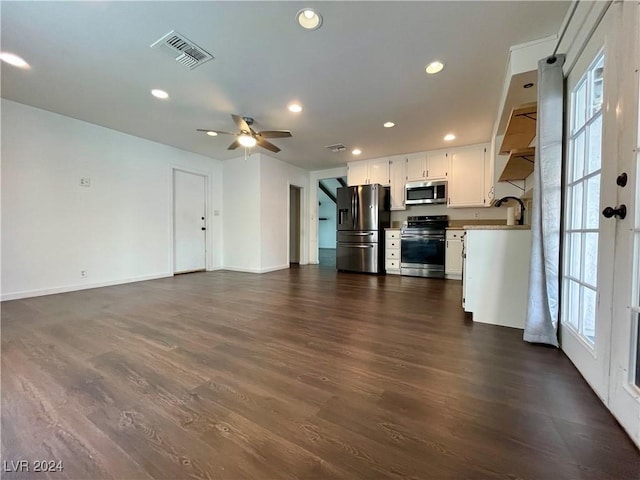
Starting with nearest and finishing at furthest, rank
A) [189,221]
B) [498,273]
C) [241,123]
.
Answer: [498,273] < [241,123] < [189,221]

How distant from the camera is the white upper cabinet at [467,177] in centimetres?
470

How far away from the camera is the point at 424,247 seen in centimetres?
494

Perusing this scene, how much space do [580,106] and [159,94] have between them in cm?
400

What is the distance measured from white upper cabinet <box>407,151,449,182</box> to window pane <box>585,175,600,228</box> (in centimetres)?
359

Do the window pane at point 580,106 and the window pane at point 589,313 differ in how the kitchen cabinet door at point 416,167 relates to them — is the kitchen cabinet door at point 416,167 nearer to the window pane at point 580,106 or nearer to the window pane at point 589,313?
the window pane at point 580,106

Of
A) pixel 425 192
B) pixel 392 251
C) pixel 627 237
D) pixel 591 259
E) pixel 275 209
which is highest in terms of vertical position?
pixel 425 192

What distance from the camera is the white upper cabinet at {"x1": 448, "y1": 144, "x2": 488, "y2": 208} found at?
4.70 meters

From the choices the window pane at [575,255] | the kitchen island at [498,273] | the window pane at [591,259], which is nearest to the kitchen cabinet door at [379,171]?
the kitchen island at [498,273]

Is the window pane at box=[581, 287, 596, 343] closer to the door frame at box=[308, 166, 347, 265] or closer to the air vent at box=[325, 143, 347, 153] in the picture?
the air vent at box=[325, 143, 347, 153]

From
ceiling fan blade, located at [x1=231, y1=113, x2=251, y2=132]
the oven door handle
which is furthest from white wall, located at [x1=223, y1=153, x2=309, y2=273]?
the oven door handle

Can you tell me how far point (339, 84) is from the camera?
278cm

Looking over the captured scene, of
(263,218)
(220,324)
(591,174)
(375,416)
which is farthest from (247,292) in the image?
(591,174)

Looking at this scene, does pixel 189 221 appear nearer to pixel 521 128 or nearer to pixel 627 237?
pixel 521 128

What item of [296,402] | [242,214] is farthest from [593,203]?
[242,214]
